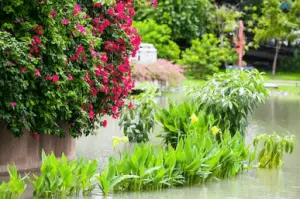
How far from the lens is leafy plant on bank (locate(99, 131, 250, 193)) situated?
10.4 meters

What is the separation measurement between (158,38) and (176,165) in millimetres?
30391

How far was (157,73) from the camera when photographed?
101 ft

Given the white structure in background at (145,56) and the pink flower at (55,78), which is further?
the white structure in background at (145,56)

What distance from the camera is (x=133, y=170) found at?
10430 millimetres

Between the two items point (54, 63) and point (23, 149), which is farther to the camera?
point (23, 149)

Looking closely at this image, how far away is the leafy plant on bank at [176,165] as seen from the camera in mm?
10359

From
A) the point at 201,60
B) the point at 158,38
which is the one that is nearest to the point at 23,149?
the point at 201,60

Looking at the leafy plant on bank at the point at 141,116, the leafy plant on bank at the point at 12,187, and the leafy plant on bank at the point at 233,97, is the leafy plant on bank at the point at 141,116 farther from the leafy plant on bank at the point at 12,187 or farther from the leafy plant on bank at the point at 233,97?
the leafy plant on bank at the point at 12,187

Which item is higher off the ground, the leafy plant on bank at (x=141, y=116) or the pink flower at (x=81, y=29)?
the pink flower at (x=81, y=29)

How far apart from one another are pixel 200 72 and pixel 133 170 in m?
29.6

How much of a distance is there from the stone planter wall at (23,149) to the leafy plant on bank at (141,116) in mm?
3022

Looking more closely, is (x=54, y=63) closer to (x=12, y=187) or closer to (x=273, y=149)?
(x=12, y=187)

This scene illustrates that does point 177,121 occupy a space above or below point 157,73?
above

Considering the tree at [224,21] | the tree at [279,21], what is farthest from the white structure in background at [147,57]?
the tree at [224,21]
